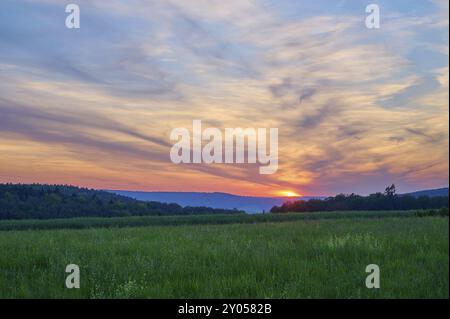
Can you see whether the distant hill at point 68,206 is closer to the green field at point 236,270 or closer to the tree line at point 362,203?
the tree line at point 362,203

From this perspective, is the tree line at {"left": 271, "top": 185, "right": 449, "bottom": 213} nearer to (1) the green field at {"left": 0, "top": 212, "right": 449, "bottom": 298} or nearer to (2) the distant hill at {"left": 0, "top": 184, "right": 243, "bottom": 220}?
(2) the distant hill at {"left": 0, "top": 184, "right": 243, "bottom": 220}

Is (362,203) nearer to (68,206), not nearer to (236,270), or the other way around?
(68,206)

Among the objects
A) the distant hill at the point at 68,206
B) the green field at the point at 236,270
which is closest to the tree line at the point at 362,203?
the distant hill at the point at 68,206

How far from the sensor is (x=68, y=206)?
63.1m

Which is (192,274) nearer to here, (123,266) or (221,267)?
(221,267)

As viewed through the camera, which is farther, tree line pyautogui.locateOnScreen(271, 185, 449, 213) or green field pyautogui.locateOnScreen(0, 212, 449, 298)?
tree line pyautogui.locateOnScreen(271, 185, 449, 213)

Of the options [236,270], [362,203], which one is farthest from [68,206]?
[236,270]

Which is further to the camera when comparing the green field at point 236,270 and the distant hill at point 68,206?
the distant hill at point 68,206


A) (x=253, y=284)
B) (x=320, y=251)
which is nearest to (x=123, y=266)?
(x=253, y=284)

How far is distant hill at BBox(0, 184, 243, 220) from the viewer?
5709 cm

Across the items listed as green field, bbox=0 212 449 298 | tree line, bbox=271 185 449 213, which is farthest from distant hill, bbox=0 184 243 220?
green field, bbox=0 212 449 298

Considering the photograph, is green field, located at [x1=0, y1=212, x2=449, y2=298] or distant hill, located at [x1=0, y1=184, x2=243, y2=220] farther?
distant hill, located at [x1=0, y1=184, x2=243, y2=220]

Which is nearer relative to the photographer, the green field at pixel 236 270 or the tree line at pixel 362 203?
the green field at pixel 236 270

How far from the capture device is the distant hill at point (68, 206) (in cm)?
5709
